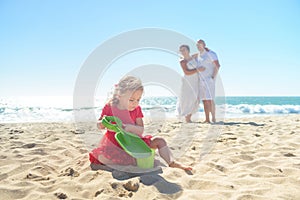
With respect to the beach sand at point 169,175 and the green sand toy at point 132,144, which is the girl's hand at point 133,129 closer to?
the green sand toy at point 132,144

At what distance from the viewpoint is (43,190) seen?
79.8 inches

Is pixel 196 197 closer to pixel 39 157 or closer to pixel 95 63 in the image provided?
pixel 39 157

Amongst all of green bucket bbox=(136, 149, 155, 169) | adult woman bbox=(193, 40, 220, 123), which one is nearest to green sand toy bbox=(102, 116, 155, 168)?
green bucket bbox=(136, 149, 155, 169)

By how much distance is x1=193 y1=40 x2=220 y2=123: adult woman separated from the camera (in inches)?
255

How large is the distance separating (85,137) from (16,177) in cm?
223

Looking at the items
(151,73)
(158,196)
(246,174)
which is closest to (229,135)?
(151,73)

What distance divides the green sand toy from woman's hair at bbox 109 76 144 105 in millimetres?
297

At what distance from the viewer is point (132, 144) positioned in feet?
8.63

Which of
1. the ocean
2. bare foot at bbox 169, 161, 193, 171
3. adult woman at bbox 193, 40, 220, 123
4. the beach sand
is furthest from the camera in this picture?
the ocean

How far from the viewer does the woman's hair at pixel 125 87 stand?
2646 mm

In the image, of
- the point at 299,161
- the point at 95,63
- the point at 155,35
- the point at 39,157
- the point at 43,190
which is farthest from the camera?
the point at 155,35

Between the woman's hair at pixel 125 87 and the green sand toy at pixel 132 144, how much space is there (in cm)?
30

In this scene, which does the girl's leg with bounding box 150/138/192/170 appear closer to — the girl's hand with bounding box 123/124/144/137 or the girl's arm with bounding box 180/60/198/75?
the girl's hand with bounding box 123/124/144/137

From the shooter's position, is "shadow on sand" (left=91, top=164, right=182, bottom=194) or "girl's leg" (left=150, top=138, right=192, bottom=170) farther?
"girl's leg" (left=150, top=138, right=192, bottom=170)
